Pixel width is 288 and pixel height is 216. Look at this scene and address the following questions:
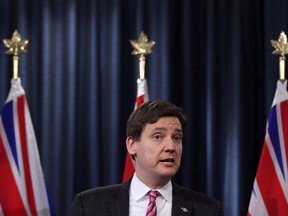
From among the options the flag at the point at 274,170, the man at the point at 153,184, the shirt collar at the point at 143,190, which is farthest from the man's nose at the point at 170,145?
the flag at the point at 274,170

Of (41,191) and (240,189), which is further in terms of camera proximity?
(240,189)

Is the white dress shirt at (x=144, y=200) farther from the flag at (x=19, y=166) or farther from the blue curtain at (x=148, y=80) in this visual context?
the blue curtain at (x=148, y=80)

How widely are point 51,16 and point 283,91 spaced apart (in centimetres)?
169

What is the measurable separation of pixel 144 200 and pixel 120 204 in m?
0.09

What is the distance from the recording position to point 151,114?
234 cm

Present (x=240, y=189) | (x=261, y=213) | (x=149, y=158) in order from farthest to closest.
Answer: (x=240, y=189) < (x=261, y=213) < (x=149, y=158)

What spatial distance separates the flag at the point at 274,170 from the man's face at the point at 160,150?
1.53m

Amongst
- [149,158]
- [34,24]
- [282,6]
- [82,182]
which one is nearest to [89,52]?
[34,24]

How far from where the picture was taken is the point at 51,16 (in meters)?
4.43

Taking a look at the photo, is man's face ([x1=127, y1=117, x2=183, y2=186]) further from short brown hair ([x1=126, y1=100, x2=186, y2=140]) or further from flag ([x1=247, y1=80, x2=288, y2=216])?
flag ([x1=247, y1=80, x2=288, y2=216])

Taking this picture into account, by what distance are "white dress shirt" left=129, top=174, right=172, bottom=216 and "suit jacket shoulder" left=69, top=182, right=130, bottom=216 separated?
29mm

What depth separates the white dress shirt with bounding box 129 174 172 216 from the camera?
2.33 meters

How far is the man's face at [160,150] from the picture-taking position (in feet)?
7.47

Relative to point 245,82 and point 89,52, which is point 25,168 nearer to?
point 89,52
